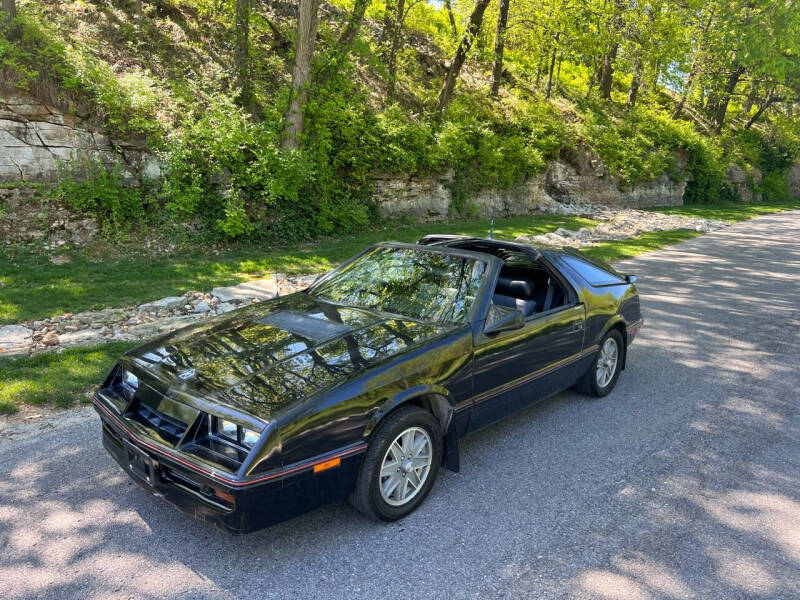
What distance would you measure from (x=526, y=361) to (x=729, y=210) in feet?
90.1

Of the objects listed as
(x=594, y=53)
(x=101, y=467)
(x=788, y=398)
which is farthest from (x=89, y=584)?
(x=594, y=53)

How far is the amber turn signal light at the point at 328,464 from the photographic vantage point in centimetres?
283

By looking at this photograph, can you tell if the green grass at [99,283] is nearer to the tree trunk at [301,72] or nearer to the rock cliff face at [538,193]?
the rock cliff face at [538,193]

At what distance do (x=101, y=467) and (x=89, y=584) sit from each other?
1199 mm

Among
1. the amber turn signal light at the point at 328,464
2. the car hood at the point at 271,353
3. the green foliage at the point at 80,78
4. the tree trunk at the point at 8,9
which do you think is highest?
the tree trunk at the point at 8,9

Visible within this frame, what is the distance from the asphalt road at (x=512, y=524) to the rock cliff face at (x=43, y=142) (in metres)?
7.33

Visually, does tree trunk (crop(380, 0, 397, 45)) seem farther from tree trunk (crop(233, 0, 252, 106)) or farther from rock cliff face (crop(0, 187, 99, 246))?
rock cliff face (crop(0, 187, 99, 246))

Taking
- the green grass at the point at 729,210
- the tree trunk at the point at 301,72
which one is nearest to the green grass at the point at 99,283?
the tree trunk at the point at 301,72

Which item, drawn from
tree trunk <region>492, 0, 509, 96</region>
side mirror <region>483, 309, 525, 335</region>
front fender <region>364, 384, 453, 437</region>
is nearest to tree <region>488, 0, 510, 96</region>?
tree trunk <region>492, 0, 509, 96</region>

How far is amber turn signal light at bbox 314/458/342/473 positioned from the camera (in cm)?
283

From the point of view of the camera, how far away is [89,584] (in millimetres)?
2668

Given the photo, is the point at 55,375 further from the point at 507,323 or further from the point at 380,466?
the point at 507,323

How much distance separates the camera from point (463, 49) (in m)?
16.9

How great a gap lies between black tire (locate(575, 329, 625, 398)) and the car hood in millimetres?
2008
